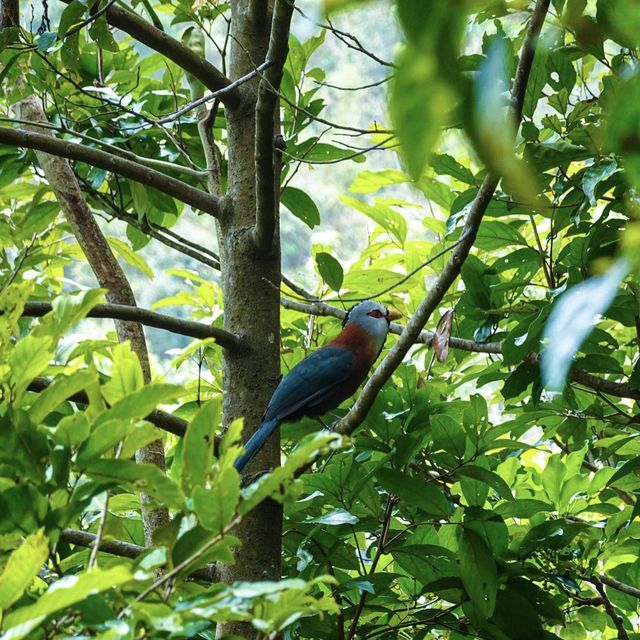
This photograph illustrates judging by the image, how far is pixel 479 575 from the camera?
4.65ft

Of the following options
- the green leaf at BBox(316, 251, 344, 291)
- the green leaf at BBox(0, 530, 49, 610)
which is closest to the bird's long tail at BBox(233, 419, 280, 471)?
the green leaf at BBox(316, 251, 344, 291)

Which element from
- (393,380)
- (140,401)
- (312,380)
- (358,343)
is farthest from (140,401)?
(358,343)

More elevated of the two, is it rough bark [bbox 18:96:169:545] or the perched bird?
rough bark [bbox 18:96:169:545]

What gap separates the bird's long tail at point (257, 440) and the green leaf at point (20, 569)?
102 cm

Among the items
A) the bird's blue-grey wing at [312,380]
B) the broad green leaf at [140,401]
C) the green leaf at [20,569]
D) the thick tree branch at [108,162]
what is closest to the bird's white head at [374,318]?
the bird's blue-grey wing at [312,380]

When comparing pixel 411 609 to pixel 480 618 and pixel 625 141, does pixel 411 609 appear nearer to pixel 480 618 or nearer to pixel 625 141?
pixel 480 618

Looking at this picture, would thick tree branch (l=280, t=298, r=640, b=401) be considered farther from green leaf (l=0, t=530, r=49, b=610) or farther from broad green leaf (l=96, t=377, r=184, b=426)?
green leaf (l=0, t=530, r=49, b=610)

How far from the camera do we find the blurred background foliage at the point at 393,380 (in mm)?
348

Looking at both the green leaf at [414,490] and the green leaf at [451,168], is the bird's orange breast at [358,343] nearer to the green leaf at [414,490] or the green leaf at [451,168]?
the green leaf at [451,168]

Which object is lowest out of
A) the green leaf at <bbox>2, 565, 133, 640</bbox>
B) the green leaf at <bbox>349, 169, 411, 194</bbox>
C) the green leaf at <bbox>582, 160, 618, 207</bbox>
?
the green leaf at <bbox>2, 565, 133, 640</bbox>

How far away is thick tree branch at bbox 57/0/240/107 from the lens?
1534 mm

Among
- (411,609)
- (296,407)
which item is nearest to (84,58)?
(296,407)

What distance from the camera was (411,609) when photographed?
1.57 m

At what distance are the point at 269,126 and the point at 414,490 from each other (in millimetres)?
671
